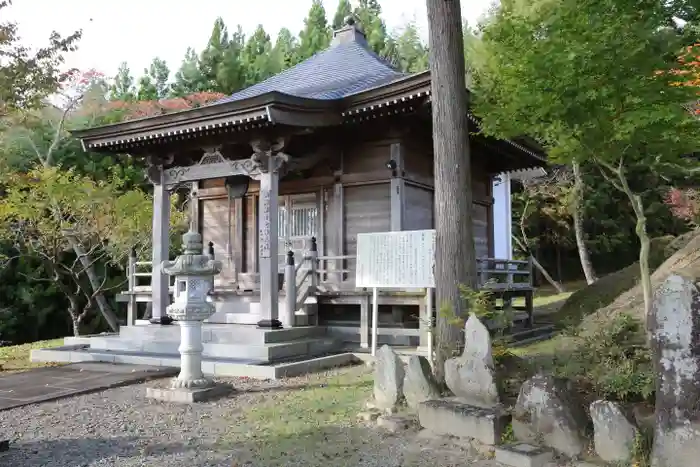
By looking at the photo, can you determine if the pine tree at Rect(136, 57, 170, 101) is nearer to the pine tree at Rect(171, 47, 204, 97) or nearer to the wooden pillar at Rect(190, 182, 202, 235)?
the pine tree at Rect(171, 47, 204, 97)

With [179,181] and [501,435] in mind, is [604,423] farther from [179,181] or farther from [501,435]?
[179,181]

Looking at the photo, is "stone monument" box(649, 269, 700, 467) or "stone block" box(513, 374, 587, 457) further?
"stone block" box(513, 374, 587, 457)

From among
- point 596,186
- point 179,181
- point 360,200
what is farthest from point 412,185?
point 596,186

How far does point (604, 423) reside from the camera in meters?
4.04

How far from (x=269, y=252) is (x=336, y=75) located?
521cm

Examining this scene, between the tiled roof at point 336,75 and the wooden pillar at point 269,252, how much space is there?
2.09 m

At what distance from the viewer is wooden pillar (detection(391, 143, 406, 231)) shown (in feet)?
36.4

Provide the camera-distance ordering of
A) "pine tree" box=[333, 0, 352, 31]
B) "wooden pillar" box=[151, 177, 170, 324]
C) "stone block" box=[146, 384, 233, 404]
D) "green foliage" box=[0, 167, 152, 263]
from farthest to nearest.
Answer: "pine tree" box=[333, 0, 352, 31] < "green foliage" box=[0, 167, 152, 263] < "wooden pillar" box=[151, 177, 170, 324] < "stone block" box=[146, 384, 233, 404]

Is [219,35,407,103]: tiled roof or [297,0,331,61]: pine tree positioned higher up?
[297,0,331,61]: pine tree

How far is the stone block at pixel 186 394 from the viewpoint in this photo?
6.95 m

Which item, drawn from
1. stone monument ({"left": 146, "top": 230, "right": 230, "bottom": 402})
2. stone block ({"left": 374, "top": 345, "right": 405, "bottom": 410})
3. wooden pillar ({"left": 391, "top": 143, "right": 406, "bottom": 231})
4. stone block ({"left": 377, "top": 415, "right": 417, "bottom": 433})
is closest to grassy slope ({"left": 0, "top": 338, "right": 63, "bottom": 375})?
stone monument ({"left": 146, "top": 230, "right": 230, "bottom": 402})

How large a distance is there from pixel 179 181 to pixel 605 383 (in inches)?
365

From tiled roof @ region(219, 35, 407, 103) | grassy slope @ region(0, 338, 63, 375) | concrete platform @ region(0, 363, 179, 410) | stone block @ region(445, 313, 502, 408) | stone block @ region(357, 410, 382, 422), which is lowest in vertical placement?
grassy slope @ region(0, 338, 63, 375)

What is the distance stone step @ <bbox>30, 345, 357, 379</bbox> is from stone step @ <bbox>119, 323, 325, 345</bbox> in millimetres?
491
